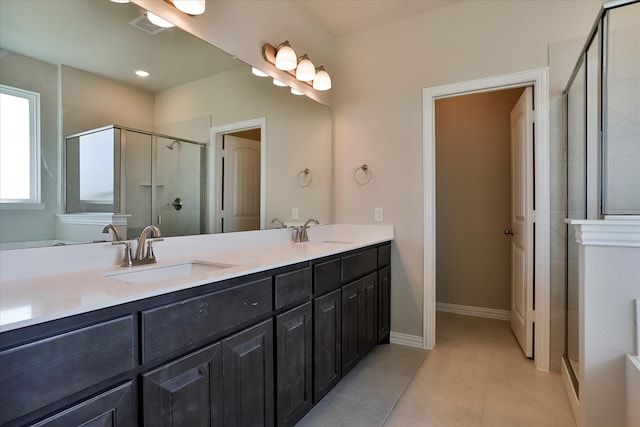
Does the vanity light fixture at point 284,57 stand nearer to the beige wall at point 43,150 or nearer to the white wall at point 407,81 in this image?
the white wall at point 407,81

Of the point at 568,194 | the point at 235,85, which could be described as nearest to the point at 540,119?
the point at 568,194

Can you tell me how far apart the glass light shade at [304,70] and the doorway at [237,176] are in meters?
0.48

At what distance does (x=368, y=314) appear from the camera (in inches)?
93.1

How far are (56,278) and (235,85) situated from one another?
1.38m

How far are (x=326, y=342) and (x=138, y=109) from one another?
1.51 metres

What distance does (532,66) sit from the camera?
2320 mm

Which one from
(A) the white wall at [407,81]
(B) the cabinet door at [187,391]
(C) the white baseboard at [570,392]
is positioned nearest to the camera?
(B) the cabinet door at [187,391]

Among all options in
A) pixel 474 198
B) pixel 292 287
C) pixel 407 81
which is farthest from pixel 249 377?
pixel 474 198

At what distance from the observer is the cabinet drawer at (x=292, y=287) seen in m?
1.49

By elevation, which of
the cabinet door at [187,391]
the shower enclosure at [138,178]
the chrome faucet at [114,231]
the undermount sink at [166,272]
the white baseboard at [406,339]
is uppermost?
the shower enclosure at [138,178]

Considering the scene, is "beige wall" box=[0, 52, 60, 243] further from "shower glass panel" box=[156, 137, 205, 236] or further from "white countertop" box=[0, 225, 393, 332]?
"shower glass panel" box=[156, 137, 205, 236]

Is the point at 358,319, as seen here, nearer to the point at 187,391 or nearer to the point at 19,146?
the point at 187,391

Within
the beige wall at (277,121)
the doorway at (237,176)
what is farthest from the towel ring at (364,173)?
the doorway at (237,176)

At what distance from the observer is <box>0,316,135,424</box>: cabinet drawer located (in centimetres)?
70
